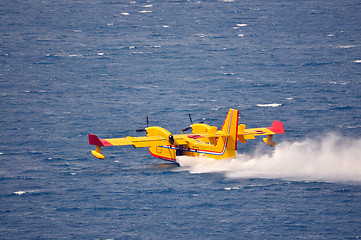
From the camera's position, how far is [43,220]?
76.1m

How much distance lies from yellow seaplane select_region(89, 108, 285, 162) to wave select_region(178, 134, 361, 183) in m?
1.21

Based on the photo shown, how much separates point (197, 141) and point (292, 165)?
41.1ft

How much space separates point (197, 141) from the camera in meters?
89.7

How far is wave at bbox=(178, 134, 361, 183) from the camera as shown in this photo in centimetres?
8575

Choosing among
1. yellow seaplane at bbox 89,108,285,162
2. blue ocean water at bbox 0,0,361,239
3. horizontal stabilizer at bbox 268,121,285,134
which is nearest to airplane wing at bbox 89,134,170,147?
yellow seaplane at bbox 89,108,285,162

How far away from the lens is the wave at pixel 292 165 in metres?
85.8

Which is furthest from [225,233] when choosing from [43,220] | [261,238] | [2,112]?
[2,112]

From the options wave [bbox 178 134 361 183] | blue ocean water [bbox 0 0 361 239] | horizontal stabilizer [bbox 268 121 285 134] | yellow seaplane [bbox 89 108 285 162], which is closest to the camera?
blue ocean water [bbox 0 0 361 239]

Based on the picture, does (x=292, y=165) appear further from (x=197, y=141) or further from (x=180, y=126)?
(x=180, y=126)

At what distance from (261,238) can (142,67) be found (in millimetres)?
93158

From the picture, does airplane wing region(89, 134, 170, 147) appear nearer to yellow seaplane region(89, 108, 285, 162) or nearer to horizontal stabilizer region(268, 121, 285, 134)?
yellow seaplane region(89, 108, 285, 162)

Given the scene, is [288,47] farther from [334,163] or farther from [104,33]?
[334,163]

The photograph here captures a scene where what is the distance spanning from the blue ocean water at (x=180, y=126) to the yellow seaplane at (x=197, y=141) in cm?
175

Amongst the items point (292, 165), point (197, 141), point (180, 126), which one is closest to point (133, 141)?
point (197, 141)
